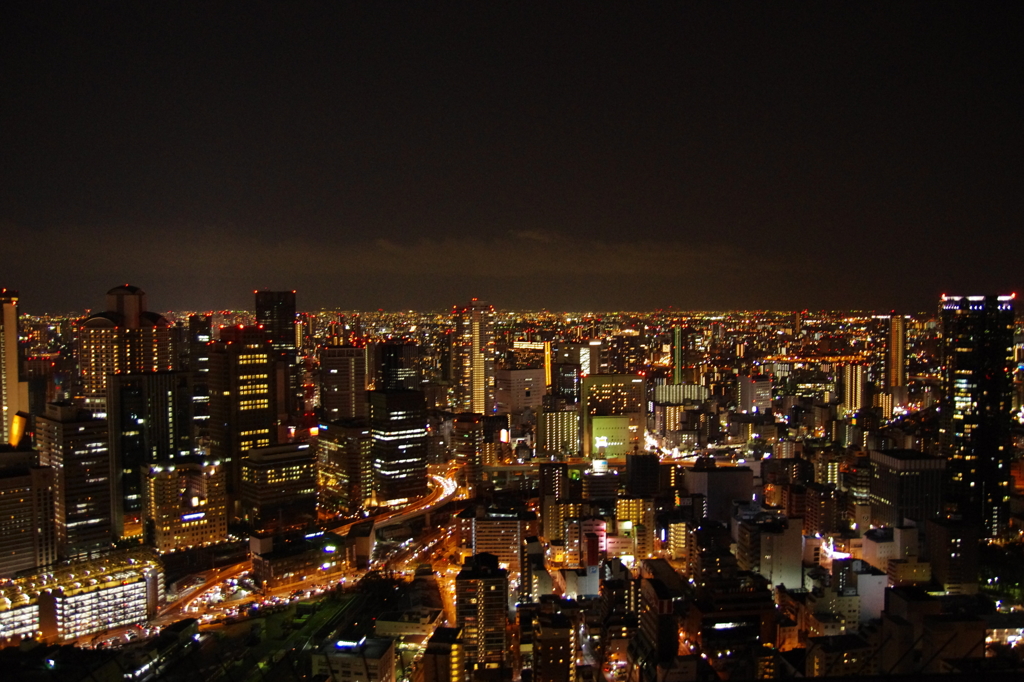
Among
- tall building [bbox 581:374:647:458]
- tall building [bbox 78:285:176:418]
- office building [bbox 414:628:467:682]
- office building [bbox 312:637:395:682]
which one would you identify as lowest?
office building [bbox 414:628:467:682]

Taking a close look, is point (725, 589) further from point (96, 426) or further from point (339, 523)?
point (96, 426)

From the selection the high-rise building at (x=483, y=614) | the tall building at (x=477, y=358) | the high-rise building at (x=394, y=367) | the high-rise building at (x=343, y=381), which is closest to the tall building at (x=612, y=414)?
the tall building at (x=477, y=358)

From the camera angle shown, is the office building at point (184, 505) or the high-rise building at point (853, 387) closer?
the office building at point (184, 505)

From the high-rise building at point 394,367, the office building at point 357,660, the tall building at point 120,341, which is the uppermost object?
the tall building at point 120,341

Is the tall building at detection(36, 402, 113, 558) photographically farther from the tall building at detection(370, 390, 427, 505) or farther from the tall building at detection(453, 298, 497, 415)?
the tall building at detection(453, 298, 497, 415)

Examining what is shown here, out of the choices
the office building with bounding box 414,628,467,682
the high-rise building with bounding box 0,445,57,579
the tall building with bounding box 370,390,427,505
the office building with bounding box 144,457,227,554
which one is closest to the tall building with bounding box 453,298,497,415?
the tall building with bounding box 370,390,427,505

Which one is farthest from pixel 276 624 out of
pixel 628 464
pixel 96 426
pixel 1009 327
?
pixel 1009 327

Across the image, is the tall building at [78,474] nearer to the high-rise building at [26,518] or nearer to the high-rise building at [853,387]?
the high-rise building at [26,518]
